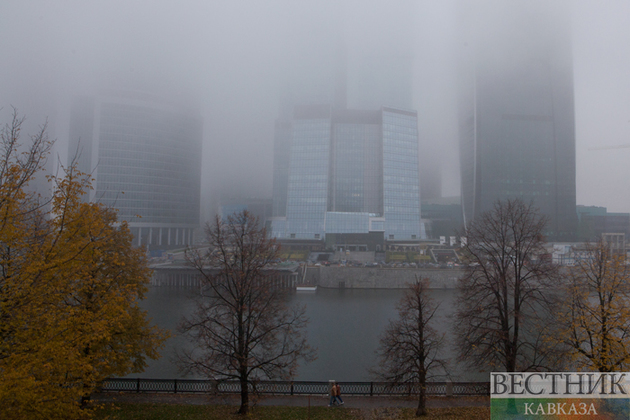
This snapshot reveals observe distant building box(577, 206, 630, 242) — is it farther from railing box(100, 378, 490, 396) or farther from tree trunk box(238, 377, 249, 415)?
tree trunk box(238, 377, 249, 415)

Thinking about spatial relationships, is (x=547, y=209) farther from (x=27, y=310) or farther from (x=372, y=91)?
(x=27, y=310)

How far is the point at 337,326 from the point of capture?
26.1 m

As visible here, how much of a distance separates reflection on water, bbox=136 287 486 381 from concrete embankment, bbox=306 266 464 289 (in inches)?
101

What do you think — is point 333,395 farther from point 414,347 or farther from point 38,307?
point 38,307

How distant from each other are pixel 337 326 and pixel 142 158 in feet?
236

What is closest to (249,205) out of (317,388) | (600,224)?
(600,224)

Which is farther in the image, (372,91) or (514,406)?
(372,91)

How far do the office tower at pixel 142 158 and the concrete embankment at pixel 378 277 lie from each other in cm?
4638

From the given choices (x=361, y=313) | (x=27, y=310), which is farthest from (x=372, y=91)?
(x=27, y=310)

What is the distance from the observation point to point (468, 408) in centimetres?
1013

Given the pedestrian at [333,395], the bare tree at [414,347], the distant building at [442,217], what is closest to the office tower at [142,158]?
the distant building at [442,217]

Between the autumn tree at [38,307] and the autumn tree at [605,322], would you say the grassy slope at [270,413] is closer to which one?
the autumn tree at [605,322]

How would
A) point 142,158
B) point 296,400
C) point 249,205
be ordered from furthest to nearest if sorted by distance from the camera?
point 249,205 → point 142,158 → point 296,400

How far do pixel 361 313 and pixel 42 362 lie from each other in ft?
90.6
